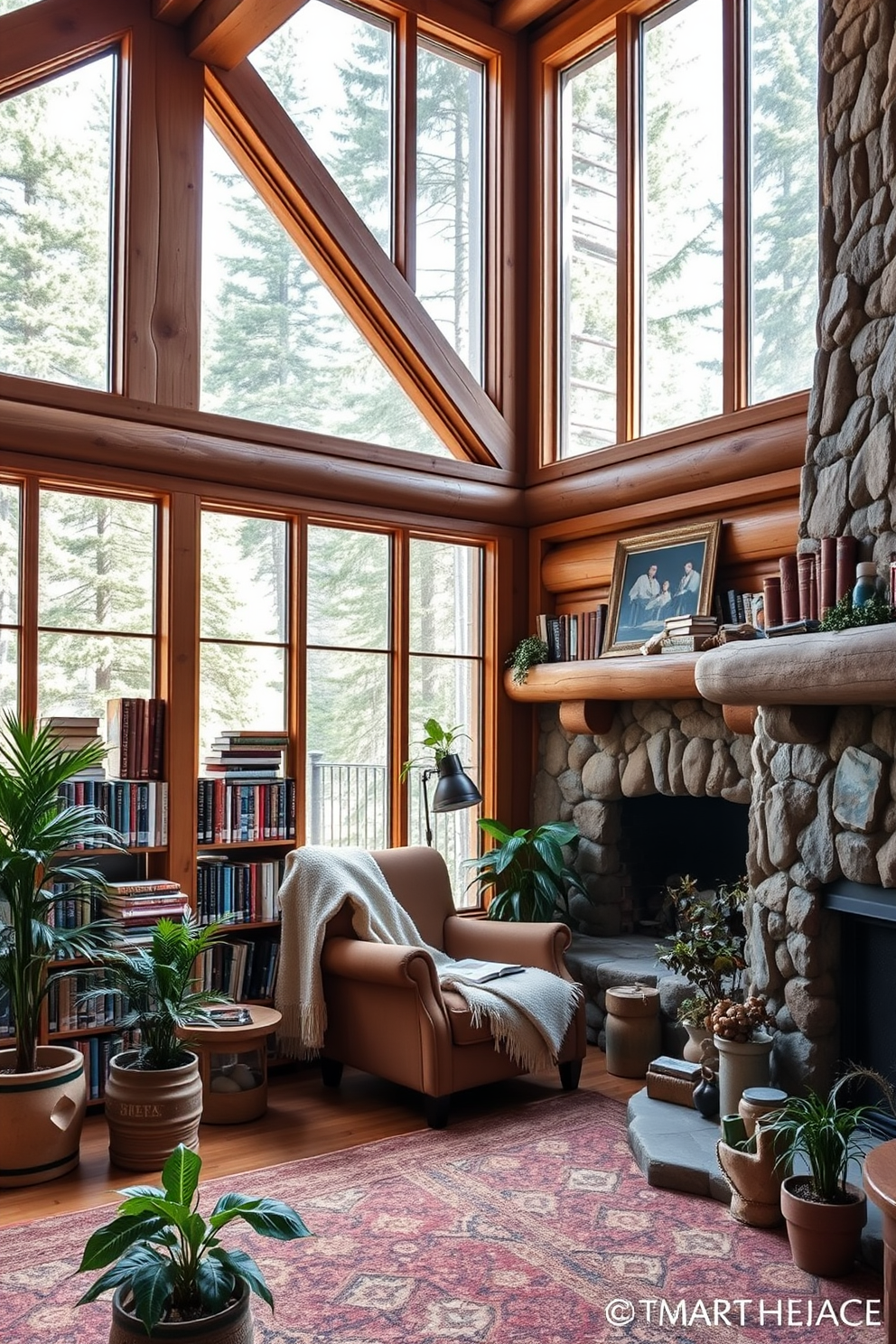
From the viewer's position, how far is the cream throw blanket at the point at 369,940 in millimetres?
4141

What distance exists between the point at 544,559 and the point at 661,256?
1547 mm

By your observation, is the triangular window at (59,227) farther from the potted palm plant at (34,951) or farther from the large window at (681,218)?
the large window at (681,218)

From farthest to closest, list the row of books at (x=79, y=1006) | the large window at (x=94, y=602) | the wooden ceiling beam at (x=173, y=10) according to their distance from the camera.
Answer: the wooden ceiling beam at (x=173, y=10) < the large window at (x=94, y=602) < the row of books at (x=79, y=1006)

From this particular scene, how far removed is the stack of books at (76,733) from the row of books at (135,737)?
13cm

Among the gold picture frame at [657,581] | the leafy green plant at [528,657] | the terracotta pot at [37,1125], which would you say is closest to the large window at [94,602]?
the terracotta pot at [37,1125]

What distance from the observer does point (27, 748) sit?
372cm

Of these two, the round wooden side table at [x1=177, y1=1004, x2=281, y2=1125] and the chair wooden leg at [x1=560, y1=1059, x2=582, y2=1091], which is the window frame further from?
the round wooden side table at [x1=177, y1=1004, x2=281, y2=1125]

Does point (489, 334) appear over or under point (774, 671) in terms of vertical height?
over

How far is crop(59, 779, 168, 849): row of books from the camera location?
4238 mm

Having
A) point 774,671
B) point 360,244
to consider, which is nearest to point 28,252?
point 360,244

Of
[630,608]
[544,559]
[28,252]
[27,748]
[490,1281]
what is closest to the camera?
[490,1281]

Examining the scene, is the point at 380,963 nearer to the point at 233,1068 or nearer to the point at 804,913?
the point at 233,1068

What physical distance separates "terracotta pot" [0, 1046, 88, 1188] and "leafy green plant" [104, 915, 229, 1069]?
252 mm

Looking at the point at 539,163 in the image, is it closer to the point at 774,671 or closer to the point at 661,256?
the point at 661,256
